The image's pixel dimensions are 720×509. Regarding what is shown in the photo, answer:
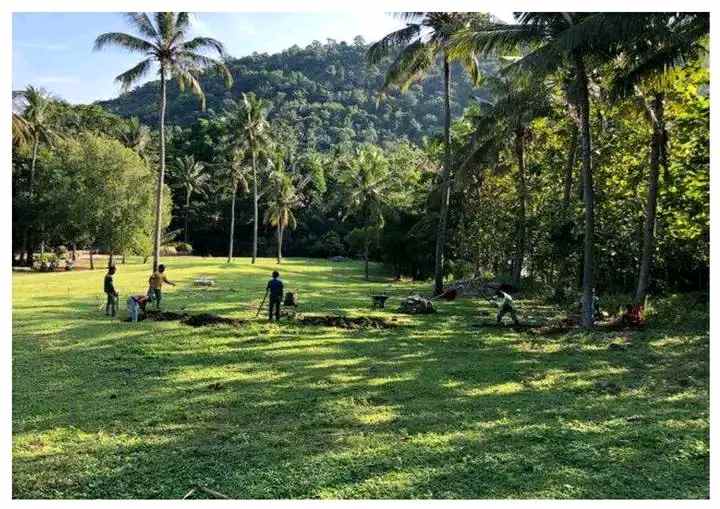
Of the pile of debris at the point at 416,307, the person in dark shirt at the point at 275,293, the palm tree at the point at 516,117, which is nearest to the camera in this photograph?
the person in dark shirt at the point at 275,293

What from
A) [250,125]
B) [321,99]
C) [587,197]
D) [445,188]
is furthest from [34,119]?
[321,99]

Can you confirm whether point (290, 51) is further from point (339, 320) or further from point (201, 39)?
point (339, 320)

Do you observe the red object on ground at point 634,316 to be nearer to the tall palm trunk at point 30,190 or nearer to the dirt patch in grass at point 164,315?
the dirt patch in grass at point 164,315

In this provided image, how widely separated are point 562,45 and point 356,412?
9.35 m

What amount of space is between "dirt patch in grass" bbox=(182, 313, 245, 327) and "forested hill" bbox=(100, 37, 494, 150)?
7732 centimetres

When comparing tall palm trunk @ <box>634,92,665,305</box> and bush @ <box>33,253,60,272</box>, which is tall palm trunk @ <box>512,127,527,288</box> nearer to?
tall palm trunk @ <box>634,92,665,305</box>

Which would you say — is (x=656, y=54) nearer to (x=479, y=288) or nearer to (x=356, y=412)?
(x=356, y=412)

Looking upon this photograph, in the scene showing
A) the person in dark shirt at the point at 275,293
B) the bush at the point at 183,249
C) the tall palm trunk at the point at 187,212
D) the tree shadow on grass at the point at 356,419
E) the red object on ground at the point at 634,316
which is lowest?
the tree shadow on grass at the point at 356,419

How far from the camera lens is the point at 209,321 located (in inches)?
618

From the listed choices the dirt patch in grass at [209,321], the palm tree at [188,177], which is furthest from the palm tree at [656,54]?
the palm tree at [188,177]

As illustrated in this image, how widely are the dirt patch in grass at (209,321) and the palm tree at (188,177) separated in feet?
158

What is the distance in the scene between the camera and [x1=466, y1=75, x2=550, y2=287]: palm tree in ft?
70.1

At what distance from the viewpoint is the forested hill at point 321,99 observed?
100750mm
